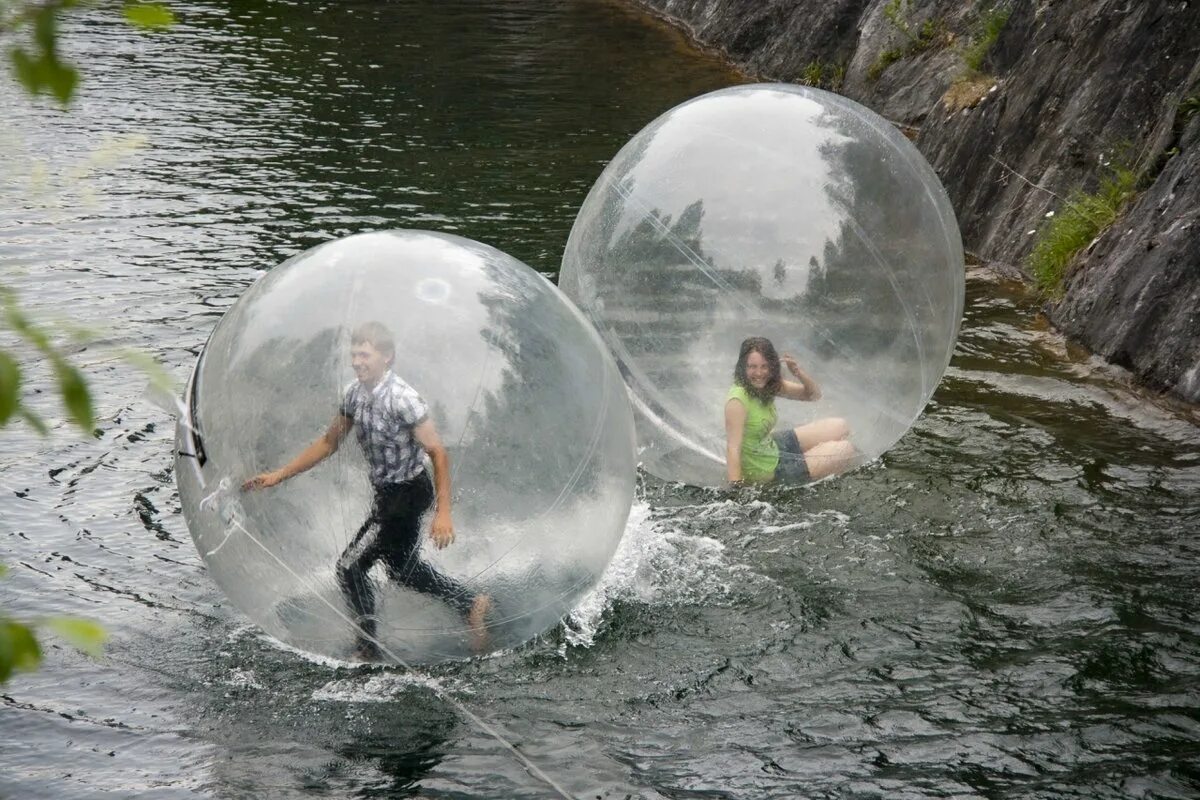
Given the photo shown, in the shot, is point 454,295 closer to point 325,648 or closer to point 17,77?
point 325,648

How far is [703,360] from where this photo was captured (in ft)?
25.4

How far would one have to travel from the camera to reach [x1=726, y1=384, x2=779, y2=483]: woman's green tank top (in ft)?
25.6

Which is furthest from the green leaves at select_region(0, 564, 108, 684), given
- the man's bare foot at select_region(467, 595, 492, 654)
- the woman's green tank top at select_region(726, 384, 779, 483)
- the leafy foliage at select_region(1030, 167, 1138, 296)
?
the leafy foliage at select_region(1030, 167, 1138, 296)

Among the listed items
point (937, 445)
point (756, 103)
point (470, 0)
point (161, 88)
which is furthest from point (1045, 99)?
point (470, 0)

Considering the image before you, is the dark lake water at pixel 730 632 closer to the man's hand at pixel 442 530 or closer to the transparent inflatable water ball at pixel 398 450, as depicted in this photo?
the transparent inflatable water ball at pixel 398 450

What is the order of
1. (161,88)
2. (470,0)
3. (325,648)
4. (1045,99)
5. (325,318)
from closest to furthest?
1. (325,318)
2. (325,648)
3. (1045,99)
4. (161,88)
5. (470,0)

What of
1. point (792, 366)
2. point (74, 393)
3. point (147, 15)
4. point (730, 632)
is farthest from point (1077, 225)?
point (74, 393)

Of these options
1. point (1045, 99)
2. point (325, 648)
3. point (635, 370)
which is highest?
point (1045, 99)

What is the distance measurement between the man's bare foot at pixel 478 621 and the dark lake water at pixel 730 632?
0.59 meters

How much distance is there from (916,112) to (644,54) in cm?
714

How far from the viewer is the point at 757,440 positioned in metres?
8.08

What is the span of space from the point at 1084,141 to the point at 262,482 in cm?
982

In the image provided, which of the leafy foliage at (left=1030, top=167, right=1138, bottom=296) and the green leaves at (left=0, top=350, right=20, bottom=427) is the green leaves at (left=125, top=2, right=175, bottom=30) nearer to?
the green leaves at (left=0, top=350, right=20, bottom=427)

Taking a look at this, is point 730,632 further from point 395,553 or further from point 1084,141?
point 1084,141
